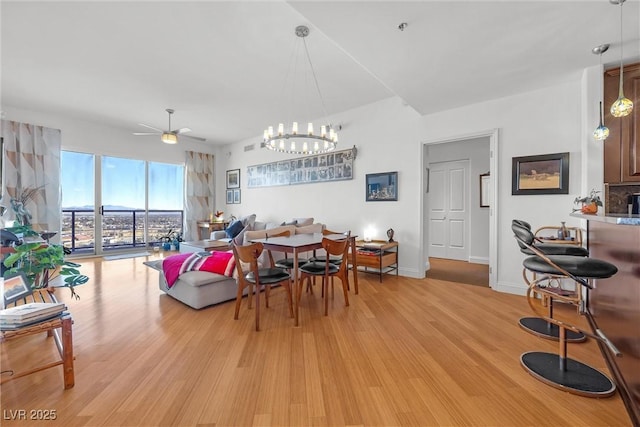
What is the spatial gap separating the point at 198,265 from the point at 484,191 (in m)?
5.45

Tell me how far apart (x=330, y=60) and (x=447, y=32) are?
150 cm

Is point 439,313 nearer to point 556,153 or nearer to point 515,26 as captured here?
point 556,153

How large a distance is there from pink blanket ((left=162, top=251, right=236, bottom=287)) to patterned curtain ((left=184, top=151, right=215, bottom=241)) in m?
4.48

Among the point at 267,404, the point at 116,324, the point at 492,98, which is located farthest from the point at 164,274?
the point at 492,98

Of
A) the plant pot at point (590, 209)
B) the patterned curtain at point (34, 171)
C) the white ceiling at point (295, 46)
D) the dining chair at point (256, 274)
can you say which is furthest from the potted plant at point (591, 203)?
the patterned curtain at point (34, 171)

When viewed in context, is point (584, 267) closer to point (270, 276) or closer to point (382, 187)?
point (270, 276)

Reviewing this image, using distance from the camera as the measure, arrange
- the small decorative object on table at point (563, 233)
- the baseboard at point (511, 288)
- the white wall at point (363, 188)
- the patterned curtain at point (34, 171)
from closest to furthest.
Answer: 1. the small decorative object on table at point (563, 233)
2. the baseboard at point (511, 288)
3. the white wall at point (363, 188)
4. the patterned curtain at point (34, 171)

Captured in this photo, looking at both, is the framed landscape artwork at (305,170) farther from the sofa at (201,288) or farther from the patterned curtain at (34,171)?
the patterned curtain at (34,171)

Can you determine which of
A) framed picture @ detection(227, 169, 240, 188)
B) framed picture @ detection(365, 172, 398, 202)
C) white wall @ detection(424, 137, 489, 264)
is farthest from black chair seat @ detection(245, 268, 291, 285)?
framed picture @ detection(227, 169, 240, 188)

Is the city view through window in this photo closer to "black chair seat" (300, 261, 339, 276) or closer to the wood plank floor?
the wood plank floor

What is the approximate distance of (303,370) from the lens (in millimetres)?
1901

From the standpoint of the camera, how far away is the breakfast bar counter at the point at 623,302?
148 cm

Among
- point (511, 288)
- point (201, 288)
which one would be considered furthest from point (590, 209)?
point (201, 288)

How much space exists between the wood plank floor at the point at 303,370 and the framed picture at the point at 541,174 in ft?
4.97
